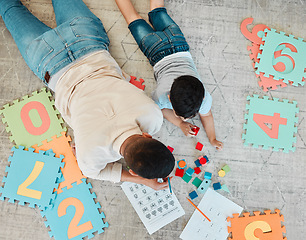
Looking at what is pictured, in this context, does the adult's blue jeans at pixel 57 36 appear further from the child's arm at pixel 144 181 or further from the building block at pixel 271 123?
the building block at pixel 271 123

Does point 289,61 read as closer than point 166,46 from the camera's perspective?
No

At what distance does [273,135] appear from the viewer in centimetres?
122

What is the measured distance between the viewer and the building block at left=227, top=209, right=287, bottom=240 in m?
1.16

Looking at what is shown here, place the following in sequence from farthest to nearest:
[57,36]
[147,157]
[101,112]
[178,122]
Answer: [178,122]
[57,36]
[101,112]
[147,157]

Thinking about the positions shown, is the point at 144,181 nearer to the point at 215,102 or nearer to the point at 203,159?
the point at 203,159

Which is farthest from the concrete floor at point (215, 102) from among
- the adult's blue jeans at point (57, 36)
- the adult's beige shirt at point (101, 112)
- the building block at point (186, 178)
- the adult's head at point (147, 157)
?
the adult's head at point (147, 157)

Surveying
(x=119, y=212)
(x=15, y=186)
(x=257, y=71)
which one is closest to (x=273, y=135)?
(x=257, y=71)

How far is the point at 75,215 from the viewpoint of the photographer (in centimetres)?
117

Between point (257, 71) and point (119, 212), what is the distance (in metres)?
0.89

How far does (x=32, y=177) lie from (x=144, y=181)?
1.62ft

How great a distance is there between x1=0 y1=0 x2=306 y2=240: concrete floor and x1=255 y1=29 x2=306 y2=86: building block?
0.15ft

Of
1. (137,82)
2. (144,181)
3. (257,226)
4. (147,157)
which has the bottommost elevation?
(257,226)

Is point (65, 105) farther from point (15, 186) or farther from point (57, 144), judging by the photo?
point (15, 186)

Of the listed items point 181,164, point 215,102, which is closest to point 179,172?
point 181,164
